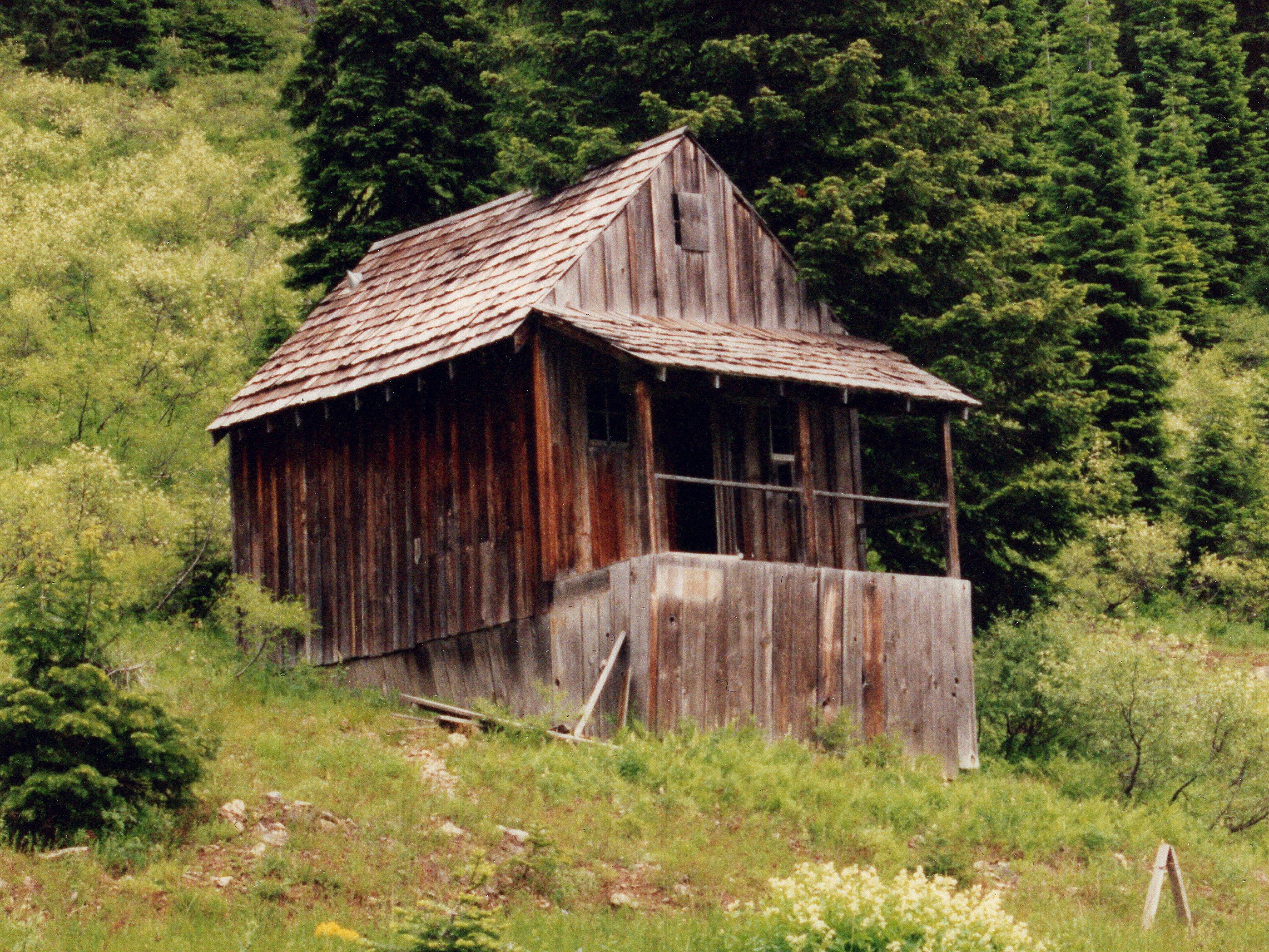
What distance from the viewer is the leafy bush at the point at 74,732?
463 inches

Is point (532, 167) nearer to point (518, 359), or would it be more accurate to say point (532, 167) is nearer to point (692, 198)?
point (692, 198)

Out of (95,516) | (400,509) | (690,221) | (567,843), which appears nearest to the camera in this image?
(567,843)

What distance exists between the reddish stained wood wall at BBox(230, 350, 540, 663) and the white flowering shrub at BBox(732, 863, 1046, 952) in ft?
26.2

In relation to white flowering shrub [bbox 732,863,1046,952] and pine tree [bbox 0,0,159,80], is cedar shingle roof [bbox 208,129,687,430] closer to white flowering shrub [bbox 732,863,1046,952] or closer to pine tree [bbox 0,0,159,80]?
white flowering shrub [bbox 732,863,1046,952]

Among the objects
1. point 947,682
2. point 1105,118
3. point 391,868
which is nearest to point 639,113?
point 947,682

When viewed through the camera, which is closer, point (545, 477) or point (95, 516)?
point (545, 477)

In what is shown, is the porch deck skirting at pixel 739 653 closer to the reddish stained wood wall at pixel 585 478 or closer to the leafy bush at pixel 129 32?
the reddish stained wood wall at pixel 585 478

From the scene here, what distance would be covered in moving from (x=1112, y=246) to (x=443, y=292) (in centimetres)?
2933

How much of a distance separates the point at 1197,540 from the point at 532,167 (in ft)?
78.6

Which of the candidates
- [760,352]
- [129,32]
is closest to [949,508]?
[760,352]

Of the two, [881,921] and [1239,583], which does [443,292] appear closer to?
[881,921]

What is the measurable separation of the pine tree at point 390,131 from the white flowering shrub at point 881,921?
18930mm

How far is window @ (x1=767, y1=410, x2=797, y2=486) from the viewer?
789 inches

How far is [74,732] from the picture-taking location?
11.8 meters
